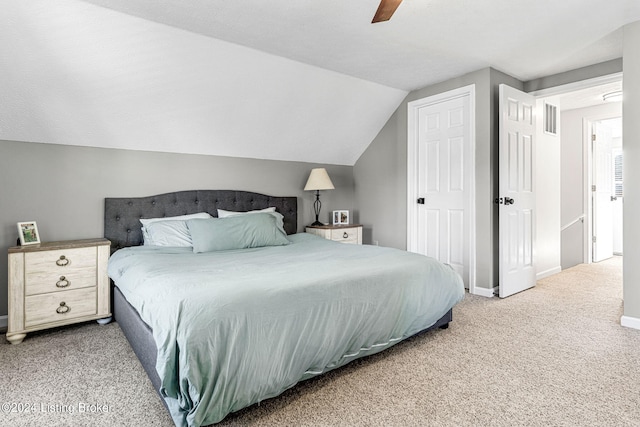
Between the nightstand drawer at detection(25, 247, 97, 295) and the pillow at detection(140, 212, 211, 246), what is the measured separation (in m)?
0.46

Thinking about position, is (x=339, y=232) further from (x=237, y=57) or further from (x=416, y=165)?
(x=237, y=57)

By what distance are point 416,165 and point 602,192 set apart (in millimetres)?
3482

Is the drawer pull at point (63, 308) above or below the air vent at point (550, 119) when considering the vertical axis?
below

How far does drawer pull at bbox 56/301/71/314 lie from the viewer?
266 cm

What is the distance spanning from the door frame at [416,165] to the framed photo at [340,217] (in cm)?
84

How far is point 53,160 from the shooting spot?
302 cm

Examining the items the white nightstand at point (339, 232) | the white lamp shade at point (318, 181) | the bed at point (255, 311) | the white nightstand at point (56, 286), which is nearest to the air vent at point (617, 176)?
the white nightstand at point (339, 232)

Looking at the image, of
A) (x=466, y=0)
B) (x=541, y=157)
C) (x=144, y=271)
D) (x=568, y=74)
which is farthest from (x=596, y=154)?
(x=144, y=271)

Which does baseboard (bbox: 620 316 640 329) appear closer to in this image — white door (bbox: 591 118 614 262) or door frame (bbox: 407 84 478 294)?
door frame (bbox: 407 84 478 294)

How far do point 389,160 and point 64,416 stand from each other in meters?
4.02

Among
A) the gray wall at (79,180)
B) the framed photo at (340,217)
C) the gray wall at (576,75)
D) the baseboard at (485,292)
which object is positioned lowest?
the baseboard at (485,292)

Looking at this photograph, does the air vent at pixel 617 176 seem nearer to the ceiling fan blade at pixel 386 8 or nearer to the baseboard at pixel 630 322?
the baseboard at pixel 630 322

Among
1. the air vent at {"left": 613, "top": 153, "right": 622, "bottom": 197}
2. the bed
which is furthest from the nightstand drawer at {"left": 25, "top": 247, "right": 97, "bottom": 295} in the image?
the air vent at {"left": 613, "top": 153, "right": 622, "bottom": 197}

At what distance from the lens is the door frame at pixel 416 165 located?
12.2 ft
